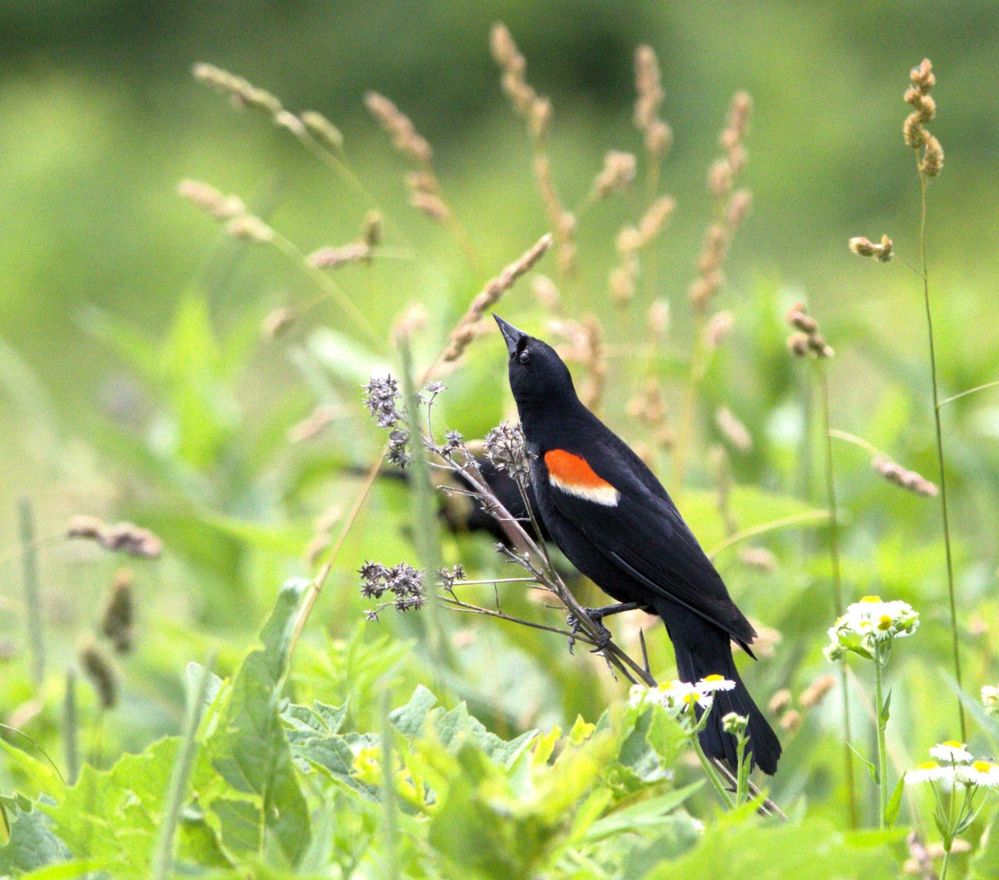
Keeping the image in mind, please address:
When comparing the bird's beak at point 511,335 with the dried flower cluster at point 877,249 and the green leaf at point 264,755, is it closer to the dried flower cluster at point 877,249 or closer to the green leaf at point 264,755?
the dried flower cluster at point 877,249

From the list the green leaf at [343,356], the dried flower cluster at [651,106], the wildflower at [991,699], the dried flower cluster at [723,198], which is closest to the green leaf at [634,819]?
the wildflower at [991,699]

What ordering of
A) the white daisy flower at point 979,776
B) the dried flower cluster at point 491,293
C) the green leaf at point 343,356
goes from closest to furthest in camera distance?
the white daisy flower at point 979,776, the dried flower cluster at point 491,293, the green leaf at point 343,356

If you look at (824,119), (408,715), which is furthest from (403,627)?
(824,119)

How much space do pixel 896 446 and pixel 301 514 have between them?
1.16 m

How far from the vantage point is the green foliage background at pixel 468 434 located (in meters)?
0.76

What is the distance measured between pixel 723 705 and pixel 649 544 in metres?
0.14

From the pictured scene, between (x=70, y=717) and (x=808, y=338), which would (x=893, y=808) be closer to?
(x=808, y=338)

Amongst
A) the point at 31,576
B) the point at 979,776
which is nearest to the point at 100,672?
the point at 31,576

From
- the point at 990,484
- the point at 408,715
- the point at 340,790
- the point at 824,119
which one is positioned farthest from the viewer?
the point at 824,119

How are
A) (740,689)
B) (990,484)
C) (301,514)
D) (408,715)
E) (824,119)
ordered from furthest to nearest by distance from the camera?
(824,119) < (301,514) < (990,484) < (740,689) < (408,715)

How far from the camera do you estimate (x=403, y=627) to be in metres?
1.95

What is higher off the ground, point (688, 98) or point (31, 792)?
point (688, 98)

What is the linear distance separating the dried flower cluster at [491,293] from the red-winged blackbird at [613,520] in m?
0.04

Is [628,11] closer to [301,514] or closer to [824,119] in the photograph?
[824,119]
